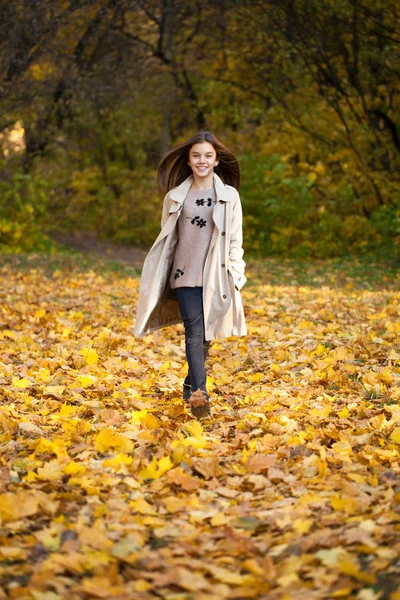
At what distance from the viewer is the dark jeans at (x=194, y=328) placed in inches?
207

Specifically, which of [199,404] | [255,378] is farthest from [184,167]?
[255,378]

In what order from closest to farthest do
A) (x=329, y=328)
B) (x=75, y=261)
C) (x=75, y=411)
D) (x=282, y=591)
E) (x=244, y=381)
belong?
1. (x=282, y=591)
2. (x=75, y=411)
3. (x=244, y=381)
4. (x=329, y=328)
5. (x=75, y=261)

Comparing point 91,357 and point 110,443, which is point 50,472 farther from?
point 91,357

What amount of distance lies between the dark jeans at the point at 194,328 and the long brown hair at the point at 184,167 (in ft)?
2.45

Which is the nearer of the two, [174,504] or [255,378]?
[174,504]

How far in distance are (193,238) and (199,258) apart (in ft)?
0.44

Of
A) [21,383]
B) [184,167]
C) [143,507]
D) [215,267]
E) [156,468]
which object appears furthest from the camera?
[21,383]

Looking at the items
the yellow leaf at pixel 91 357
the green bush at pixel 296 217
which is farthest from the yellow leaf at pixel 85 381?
the green bush at pixel 296 217

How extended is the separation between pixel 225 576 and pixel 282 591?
8.5 inches

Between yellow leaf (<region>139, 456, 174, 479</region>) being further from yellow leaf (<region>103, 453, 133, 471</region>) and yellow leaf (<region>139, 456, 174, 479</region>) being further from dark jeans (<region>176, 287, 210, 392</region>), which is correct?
dark jeans (<region>176, 287, 210, 392</region>)

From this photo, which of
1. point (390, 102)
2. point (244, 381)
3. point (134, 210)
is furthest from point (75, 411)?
point (134, 210)

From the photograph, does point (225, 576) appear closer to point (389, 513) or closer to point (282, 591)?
point (282, 591)

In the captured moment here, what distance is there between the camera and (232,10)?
2106 cm

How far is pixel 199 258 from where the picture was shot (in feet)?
17.2
